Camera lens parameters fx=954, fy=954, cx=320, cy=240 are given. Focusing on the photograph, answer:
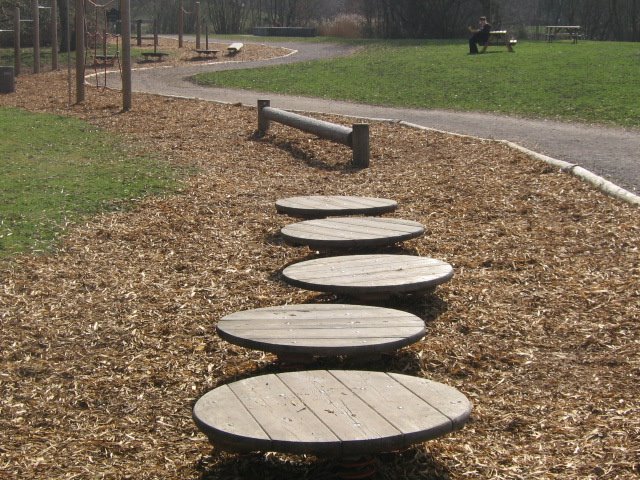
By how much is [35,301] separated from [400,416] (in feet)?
10.5

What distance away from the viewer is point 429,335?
5.67m

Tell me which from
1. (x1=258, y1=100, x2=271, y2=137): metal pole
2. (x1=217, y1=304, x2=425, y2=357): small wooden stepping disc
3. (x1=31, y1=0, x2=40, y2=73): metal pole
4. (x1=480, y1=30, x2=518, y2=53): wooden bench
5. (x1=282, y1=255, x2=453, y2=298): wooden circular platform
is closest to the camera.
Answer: (x1=217, y1=304, x2=425, y2=357): small wooden stepping disc

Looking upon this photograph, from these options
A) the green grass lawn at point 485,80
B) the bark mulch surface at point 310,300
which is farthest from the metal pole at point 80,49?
the bark mulch surface at point 310,300

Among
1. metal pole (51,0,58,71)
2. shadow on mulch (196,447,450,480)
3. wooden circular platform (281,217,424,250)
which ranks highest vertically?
metal pole (51,0,58,71)

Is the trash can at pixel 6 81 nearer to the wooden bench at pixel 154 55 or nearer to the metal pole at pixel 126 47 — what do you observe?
the metal pole at pixel 126 47

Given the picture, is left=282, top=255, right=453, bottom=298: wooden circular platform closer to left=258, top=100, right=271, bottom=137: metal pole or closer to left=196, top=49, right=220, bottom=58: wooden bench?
left=258, top=100, right=271, bottom=137: metal pole

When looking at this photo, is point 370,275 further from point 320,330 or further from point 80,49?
point 80,49

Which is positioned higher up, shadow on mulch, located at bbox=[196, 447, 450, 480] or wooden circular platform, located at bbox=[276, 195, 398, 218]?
wooden circular platform, located at bbox=[276, 195, 398, 218]

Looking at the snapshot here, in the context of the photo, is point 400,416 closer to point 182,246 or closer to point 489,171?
point 182,246

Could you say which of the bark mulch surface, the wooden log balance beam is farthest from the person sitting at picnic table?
the bark mulch surface

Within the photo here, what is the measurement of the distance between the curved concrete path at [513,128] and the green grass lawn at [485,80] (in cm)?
80

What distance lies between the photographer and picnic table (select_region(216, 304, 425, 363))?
4.66m

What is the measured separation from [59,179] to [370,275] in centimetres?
550

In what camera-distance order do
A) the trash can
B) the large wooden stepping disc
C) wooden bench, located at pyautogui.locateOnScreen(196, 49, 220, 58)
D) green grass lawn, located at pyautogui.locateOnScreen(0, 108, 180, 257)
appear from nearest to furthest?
the large wooden stepping disc, green grass lawn, located at pyautogui.locateOnScreen(0, 108, 180, 257), the trash can, wooden bench, located at pyautogui.locateOnScreen(196, 49, 220, 58)
